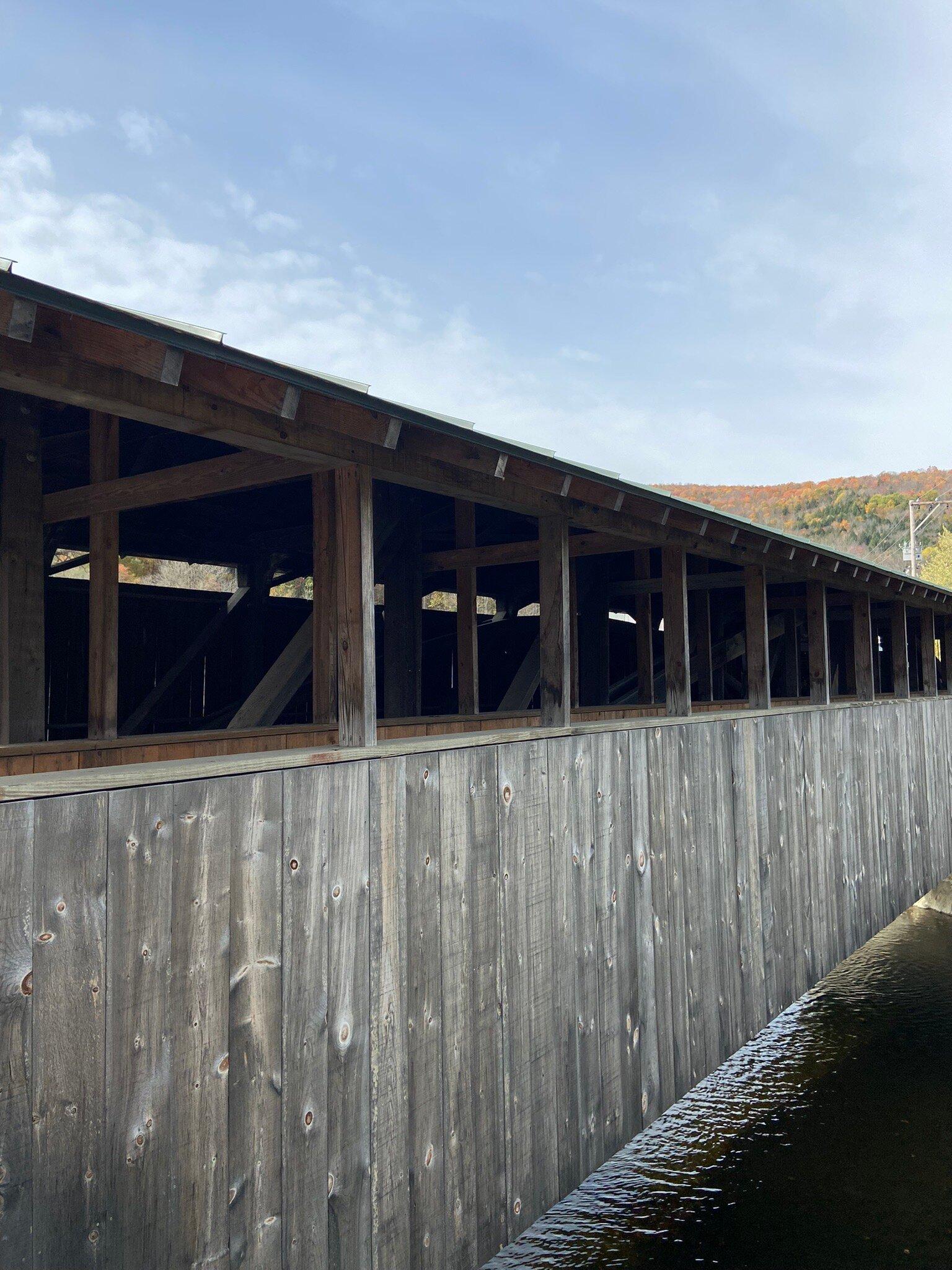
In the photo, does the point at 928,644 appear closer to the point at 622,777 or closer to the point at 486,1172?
the point at 622,777

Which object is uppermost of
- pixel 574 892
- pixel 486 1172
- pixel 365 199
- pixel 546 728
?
pixel 365 199

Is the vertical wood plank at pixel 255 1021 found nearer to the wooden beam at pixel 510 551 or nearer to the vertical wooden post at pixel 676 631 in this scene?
the wooden beam at pixel 510 551

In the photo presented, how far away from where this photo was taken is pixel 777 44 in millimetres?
71438

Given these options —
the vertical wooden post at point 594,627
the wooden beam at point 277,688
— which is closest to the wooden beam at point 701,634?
the vertical wooden post at point 594,627

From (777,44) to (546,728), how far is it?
81909 millimetres

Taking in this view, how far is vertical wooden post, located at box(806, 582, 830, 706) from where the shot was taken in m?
9.06

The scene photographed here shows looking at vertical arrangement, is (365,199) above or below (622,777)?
above

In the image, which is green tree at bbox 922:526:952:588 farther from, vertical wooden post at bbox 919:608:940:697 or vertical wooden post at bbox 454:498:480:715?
vertical wooden post at bbox 454:498:480:715

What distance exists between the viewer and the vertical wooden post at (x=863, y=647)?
33.7ft

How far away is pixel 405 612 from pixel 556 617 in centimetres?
219

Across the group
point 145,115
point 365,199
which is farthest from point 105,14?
point 365,199

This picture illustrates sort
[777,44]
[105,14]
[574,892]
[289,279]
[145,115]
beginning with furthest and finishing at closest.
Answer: [289,279] → [145,115] → [777,44] → [105,14] → [574,892]

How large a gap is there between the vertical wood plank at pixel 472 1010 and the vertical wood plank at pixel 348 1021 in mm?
461

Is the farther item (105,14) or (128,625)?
(105,14)
